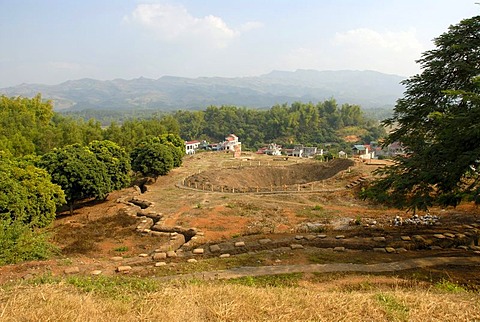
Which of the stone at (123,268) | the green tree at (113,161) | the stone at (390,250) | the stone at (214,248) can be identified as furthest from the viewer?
the green tree at (113,161)

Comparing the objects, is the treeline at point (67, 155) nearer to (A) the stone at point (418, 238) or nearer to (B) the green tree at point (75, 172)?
(B) the green tree at point (75, 172)

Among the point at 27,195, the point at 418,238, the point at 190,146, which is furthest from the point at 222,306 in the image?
the point at 190,146

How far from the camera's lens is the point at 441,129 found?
41.3 feet

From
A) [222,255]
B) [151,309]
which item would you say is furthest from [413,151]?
[151,309]

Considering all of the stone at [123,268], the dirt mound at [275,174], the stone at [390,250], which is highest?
the stone at [390,250]

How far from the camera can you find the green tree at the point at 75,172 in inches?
1014

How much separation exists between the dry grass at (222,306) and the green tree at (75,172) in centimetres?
2018

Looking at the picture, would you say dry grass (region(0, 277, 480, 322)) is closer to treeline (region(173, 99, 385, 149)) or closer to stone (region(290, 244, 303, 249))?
stone (region(290, 244, 303, 249))

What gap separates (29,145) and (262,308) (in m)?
42.5

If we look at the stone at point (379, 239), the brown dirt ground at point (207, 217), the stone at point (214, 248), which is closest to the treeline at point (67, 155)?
the brown dirt ground at point (207, 217)

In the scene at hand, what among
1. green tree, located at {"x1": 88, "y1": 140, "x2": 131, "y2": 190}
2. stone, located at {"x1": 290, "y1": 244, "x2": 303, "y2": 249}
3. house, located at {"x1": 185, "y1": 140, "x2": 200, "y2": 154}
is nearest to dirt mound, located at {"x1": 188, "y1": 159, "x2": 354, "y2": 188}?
green tree, located at {"x1": 88, "y1": 140, "x2": 131, "y2": 190}

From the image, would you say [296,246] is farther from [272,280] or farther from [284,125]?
[284,125]

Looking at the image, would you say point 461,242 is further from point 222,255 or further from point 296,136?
point 296,136

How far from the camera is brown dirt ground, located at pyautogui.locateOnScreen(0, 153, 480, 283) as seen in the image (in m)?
16.6
